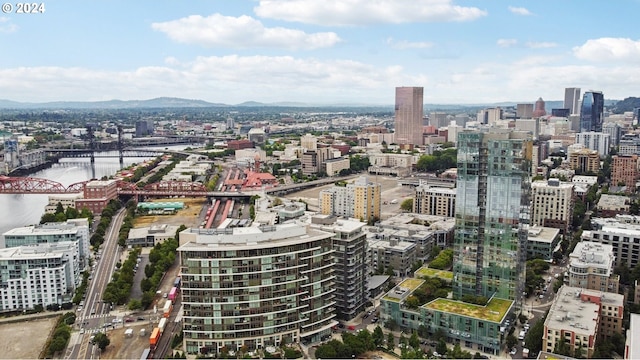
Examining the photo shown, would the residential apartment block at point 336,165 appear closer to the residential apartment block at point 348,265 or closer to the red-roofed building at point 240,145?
the red-roofed building at point 240,145

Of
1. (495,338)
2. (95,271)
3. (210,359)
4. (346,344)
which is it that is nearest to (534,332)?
(495,338)

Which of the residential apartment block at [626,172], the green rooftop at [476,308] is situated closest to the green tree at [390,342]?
the green rooftop at [476,308]

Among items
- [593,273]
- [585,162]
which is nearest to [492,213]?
[593,273]

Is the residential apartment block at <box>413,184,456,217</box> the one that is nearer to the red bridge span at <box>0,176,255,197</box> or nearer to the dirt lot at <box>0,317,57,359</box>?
the red bridge span at <box>0,176,255,197</box>

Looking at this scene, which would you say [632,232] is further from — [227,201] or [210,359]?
[227,201]

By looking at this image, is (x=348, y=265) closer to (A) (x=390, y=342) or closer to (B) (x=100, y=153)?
(A) (x=390, y=342)

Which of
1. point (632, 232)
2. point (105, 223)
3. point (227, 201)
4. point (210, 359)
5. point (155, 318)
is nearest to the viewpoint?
point (210, 359)
